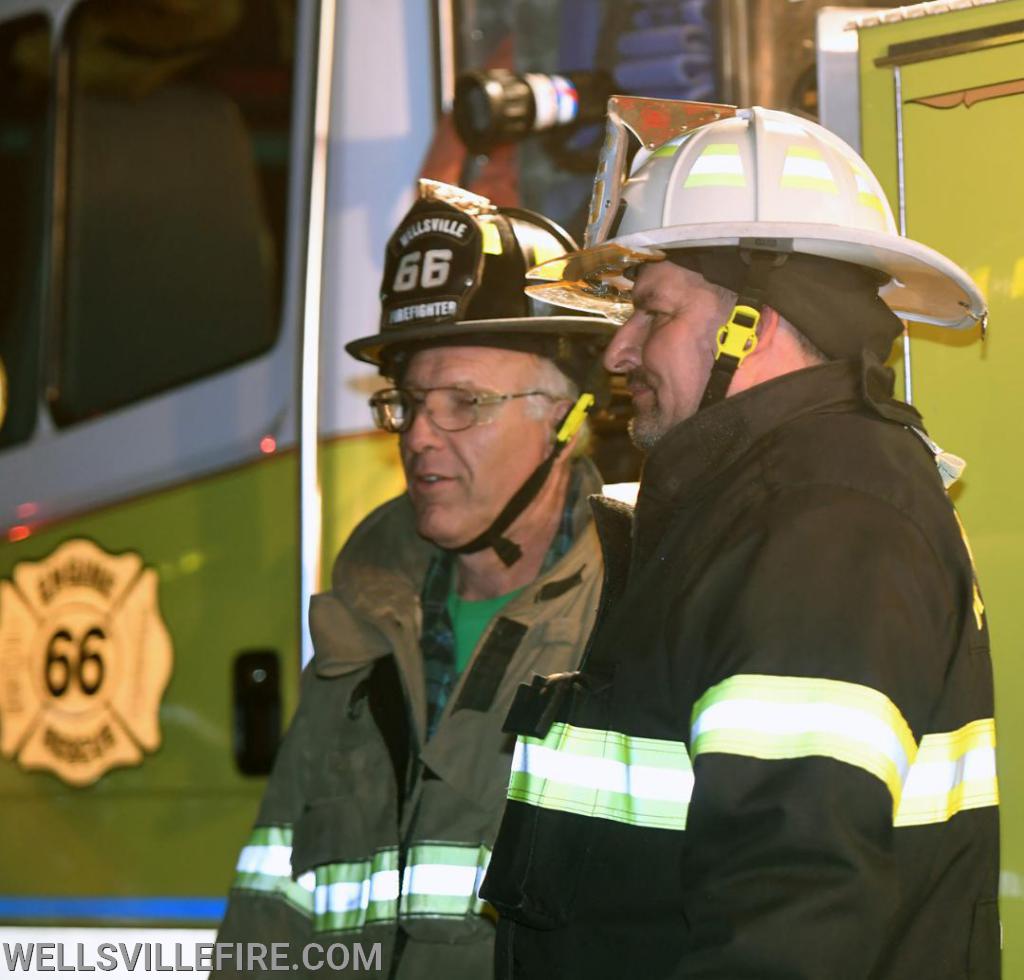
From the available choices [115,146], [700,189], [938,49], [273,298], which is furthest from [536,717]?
[115,146]

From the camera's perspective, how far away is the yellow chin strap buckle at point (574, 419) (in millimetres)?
2938

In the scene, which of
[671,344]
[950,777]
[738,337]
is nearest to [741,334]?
[738,337]

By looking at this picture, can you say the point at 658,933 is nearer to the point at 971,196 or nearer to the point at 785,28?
the point at 971,196

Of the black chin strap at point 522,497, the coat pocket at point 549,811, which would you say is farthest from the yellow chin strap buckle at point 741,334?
the black chin strap at point 522,497

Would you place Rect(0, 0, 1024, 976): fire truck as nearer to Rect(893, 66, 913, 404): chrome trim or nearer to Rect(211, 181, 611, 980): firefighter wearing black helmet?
Rect(211, 181, 611, 980): firefighter wearing black helmet

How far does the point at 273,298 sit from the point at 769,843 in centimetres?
212

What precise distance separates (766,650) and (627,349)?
61 cm

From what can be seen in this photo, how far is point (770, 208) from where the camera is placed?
6.31 ft

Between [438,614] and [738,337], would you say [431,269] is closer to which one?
[438,614]

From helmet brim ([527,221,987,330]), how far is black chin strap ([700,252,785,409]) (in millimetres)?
52

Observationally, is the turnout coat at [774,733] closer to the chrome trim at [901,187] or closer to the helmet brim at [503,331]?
the chrome trim at [901,187]

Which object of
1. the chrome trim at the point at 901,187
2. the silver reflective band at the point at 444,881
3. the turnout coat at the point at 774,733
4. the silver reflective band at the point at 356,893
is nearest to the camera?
the turnout coat at the point at 774,733

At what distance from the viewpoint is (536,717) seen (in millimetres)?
1839

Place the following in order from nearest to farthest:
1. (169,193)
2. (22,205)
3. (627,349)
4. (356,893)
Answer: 1. (627,349)
2. (356,893)
3. (169,193)
4. (22,205)
